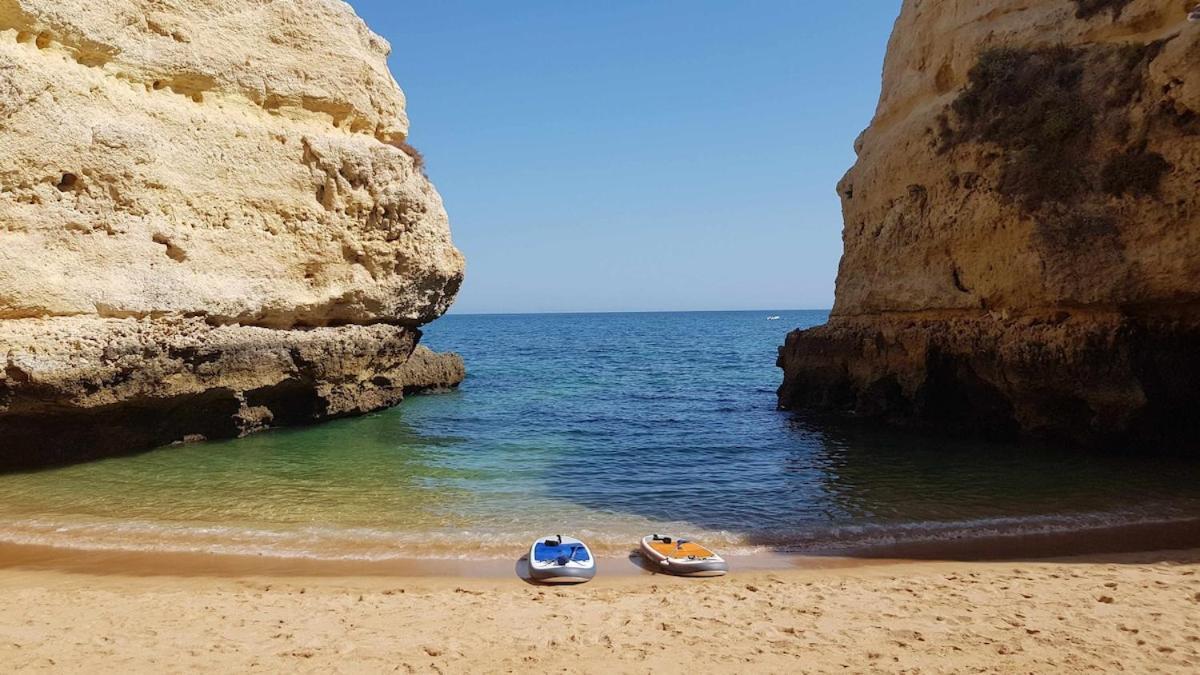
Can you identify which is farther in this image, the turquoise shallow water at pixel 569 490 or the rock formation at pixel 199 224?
the rock formation at pixel 199 224

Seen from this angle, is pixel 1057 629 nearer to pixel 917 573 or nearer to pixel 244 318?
pixel 917 573

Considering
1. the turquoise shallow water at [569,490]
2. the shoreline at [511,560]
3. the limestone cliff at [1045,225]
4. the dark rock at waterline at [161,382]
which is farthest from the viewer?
the dark rock at waterline at [161,382]

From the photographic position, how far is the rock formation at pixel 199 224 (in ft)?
39.4

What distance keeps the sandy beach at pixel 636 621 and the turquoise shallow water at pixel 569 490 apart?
52.7 inches

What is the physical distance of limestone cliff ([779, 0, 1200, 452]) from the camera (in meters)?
11.4

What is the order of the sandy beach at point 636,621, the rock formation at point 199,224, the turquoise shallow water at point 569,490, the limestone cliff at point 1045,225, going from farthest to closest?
the rock formation at point 199,224
the limestone cliff at point 1045,225
the turquoise shallow water at point 569,490
the sandy beach at point 636,621

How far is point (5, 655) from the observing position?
16.7 feet

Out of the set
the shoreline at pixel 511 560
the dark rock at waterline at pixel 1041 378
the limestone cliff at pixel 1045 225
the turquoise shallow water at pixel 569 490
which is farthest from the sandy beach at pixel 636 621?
the limestone cliff at pixel 1045 225

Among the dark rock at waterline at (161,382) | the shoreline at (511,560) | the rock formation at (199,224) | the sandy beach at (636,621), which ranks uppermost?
the rock formation at (199,224)

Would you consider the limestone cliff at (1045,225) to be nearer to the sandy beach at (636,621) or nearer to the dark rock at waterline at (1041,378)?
the dark rock at waterline at (1041,378)

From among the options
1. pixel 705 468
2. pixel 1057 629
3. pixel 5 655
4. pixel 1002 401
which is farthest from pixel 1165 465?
pixel 5 655

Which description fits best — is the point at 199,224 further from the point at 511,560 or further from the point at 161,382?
the point at 511,560

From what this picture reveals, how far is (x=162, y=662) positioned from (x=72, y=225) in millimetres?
10345

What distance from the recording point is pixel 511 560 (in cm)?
784
